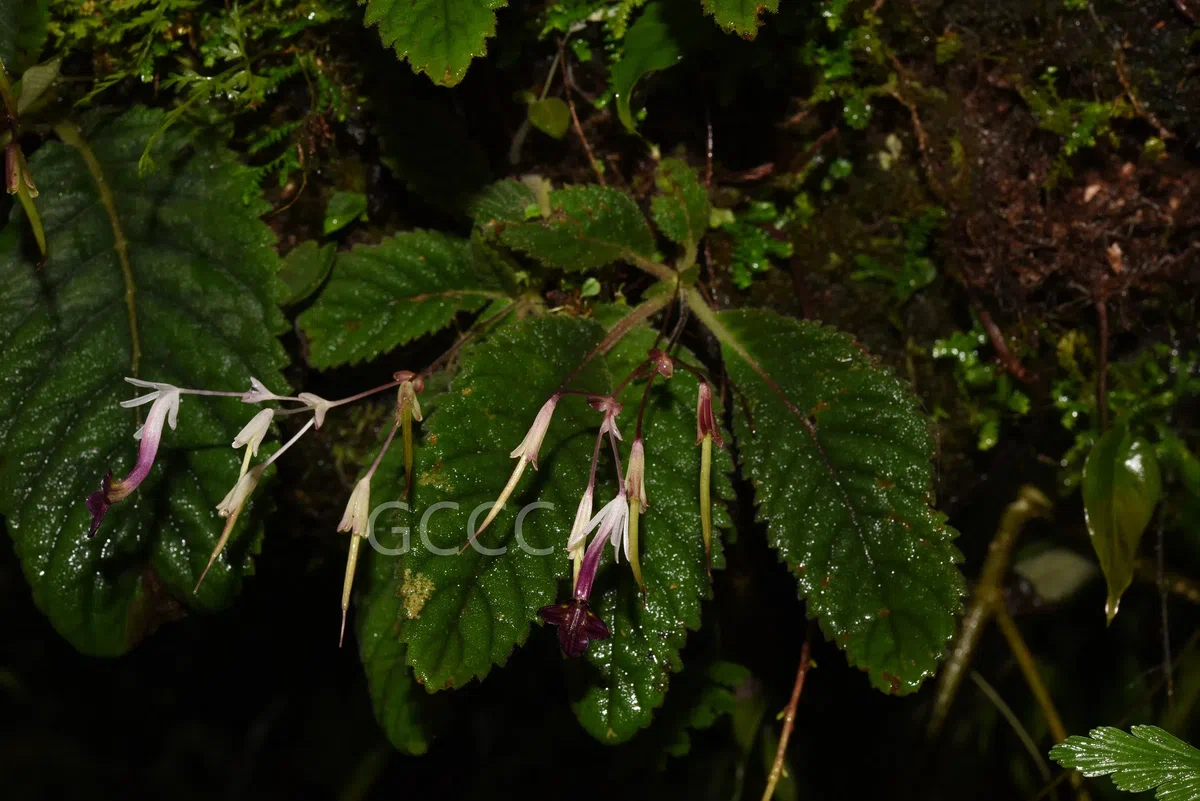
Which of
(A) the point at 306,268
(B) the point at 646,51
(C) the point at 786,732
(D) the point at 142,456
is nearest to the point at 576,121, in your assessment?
(B) the point at 646,51

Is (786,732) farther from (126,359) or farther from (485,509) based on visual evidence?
(126,359)

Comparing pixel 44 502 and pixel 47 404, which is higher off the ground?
pixel 47 404

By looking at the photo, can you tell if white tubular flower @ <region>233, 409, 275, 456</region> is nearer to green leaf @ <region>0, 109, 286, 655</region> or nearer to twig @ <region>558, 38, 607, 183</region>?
green leaf @ <region>0, 109, 286, 655</region>

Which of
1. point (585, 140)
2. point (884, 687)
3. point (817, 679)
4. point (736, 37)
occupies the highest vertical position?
point (736, 37)

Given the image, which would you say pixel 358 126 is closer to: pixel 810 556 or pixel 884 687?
pixel 810 556

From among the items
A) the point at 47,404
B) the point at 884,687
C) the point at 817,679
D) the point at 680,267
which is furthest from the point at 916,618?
the point at 47,404

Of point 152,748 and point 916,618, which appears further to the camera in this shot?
point 152,748

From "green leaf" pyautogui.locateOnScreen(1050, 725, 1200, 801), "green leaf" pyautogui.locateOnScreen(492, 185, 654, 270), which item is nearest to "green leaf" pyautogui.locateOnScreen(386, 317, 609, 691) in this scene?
"green leaf" pyautogui.locateOnScreen(492, 185, 654, 270)
